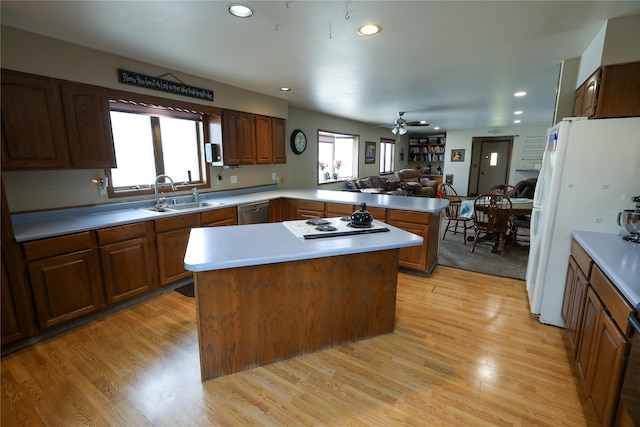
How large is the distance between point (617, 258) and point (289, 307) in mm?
1991

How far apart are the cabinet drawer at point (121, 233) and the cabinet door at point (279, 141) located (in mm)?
2425

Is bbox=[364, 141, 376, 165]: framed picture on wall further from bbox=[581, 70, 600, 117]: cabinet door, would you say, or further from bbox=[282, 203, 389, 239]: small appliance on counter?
bbox=[282, 203, 389, 239]: small appliance on counter

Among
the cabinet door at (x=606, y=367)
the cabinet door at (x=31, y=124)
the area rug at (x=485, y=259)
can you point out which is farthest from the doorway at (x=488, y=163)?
the cabinet door at (x=31, y=124)

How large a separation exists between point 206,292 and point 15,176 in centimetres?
209

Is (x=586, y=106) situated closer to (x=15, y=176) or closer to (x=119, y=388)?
(x=119, y=388)

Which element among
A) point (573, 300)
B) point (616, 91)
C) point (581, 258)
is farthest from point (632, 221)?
point (616, 91)

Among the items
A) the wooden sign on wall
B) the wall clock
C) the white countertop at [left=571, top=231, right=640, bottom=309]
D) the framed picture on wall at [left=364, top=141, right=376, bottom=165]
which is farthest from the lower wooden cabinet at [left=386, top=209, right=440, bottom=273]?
the framed picture on wall at [left=364, top=141, right=376, bottom=165]

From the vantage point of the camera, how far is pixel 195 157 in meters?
3.89

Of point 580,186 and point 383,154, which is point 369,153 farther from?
point 580,186

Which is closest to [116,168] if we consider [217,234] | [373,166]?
[217,234]

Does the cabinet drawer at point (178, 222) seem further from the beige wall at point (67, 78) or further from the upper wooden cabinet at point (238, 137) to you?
the upper wooden cabinet at point (238, 137)

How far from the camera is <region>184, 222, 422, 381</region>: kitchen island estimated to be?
1.76 m

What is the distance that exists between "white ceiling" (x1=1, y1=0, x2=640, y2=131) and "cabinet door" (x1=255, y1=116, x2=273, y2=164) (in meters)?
0.63

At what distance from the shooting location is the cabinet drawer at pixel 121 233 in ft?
8.14
